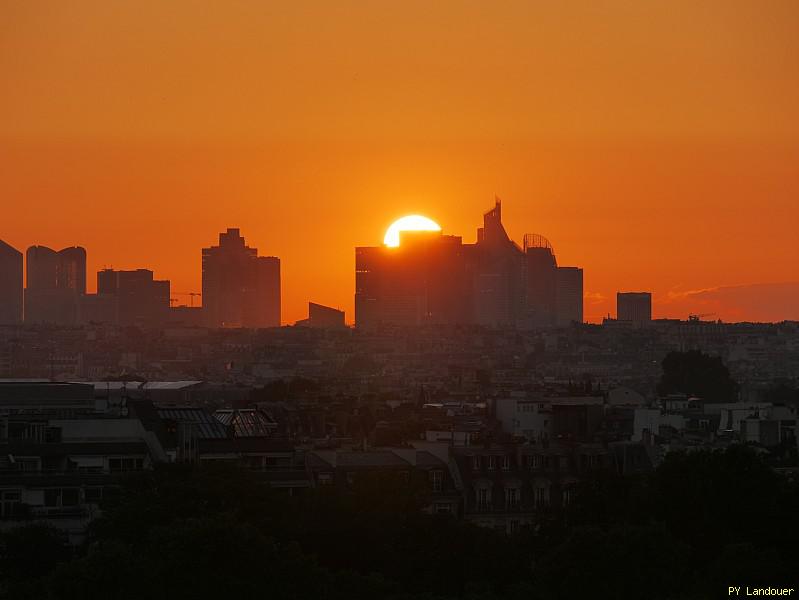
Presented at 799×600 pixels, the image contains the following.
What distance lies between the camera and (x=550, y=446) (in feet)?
221

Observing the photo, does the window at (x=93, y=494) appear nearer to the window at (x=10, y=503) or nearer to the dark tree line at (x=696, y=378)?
the window at (x=10, y=503)

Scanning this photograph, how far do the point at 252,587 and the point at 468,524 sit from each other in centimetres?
1122

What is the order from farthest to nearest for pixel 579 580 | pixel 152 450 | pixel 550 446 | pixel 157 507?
pixel 550 446, pixel 152 450, pixel 157 507, pixel 579 580

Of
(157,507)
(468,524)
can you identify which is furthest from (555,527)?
(157,507)

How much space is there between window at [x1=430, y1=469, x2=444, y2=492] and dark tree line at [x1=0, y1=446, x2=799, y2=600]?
4345mm

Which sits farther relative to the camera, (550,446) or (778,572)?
(550,446)

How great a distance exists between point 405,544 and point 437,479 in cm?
1135

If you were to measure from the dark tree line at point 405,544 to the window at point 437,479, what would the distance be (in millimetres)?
4345

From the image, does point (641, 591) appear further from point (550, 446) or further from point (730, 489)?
point (550, 446)

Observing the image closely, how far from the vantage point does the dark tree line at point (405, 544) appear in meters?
41.8

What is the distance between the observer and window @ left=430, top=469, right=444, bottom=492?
6116 cm

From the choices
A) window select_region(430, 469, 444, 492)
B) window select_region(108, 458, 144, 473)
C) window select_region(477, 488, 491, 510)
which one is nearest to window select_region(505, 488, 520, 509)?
window select_region(477, 488, 491, 510)

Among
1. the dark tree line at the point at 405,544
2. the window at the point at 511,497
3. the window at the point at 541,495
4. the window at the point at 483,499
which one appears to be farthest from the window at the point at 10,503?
the window at the point at 541,495

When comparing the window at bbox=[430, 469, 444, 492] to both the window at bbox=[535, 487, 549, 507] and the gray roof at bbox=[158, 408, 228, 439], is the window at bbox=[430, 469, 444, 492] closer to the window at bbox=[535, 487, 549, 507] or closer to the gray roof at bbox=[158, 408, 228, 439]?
the window at bbox=[535, 487, 549, 507]
